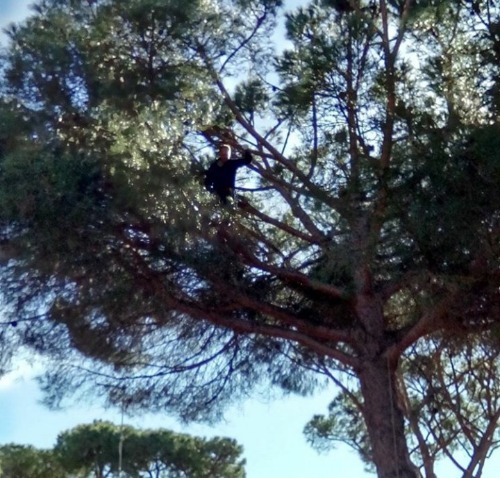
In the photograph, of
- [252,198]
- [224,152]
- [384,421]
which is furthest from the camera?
[252,198]

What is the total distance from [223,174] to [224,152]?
155mm

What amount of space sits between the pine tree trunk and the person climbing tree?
1.33 meters

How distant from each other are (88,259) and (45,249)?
0.24m

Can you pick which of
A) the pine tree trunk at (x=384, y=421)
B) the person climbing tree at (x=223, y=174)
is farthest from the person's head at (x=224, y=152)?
the pine tree trunk at (x=384, y=421)

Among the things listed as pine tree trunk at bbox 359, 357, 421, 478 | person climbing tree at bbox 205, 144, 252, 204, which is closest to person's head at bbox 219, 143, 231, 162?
person climbing tree at bbox 205, 144, 252, 204

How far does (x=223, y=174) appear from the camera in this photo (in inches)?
234

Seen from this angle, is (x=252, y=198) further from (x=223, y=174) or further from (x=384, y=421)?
(x=384, y=421)

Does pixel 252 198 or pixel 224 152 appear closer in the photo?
pixel 224 152

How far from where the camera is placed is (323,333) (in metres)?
6.12

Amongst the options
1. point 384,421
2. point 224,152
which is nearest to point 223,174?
point 224,152

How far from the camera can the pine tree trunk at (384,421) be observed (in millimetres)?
5777

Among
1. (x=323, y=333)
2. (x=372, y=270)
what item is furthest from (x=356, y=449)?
(x=372, y=270)

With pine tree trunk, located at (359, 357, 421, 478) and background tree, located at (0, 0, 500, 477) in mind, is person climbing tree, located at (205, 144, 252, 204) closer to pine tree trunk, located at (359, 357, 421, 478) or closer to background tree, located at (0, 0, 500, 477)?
background tree, located at (0, 0, 500, 477)

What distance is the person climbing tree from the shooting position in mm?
5828
